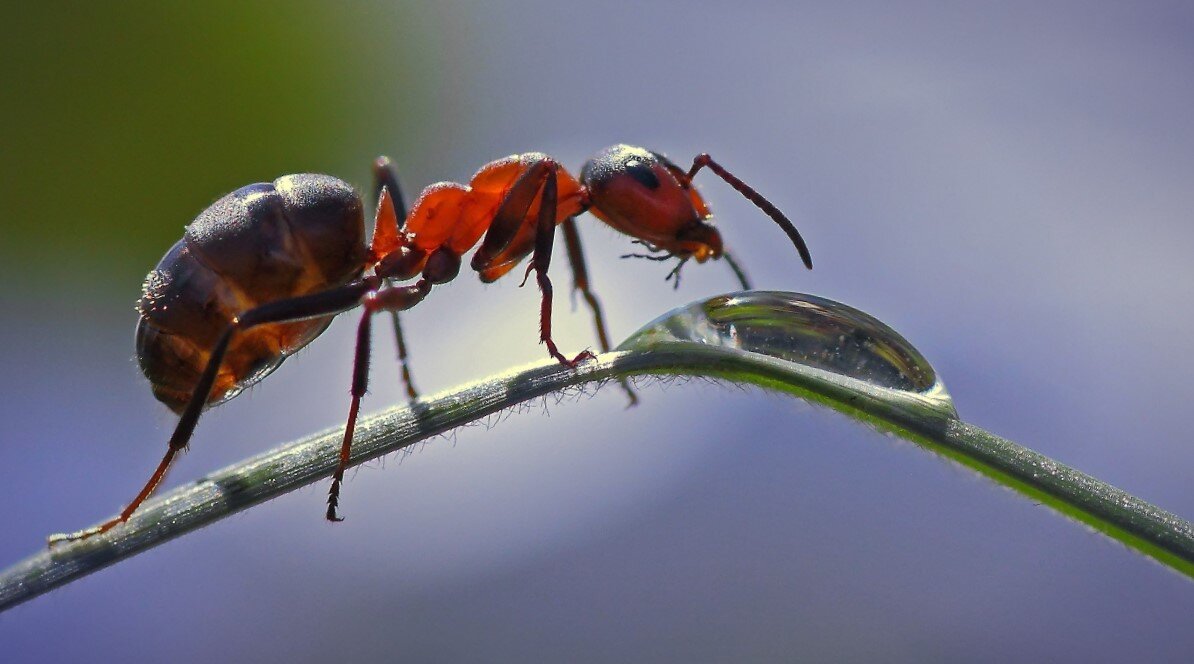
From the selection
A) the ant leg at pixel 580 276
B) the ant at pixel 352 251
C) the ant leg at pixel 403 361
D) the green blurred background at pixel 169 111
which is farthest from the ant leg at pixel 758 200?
the green blurred background at pixel 169 111

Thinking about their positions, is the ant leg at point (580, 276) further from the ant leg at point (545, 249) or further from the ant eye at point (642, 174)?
the ant eye at point (642, 174)

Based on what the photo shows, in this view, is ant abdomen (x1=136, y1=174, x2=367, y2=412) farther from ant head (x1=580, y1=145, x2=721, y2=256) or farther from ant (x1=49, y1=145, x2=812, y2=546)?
ant head (x1=580, y1=145, x2=721, y2=256)

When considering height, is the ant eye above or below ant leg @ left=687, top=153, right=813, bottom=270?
above

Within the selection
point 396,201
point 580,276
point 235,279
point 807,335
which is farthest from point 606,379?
point 396,201

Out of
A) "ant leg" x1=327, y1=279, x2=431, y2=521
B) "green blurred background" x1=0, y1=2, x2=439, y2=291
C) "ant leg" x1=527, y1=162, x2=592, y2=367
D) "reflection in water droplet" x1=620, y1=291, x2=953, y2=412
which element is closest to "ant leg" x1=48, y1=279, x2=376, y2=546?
"ant leg" x1=327, y1=279, x2=431, y2=521

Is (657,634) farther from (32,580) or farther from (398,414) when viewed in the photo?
(32,580)

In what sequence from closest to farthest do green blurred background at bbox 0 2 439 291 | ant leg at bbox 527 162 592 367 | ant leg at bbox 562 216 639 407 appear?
1. ant leg at bbox 527 162 592 367
2. ant leg at bbox 562 216 639 407
3. green blurred background at bbox 0 2 439 291
